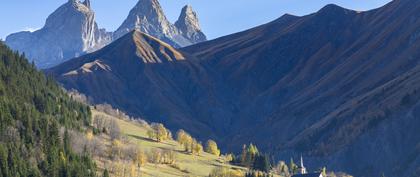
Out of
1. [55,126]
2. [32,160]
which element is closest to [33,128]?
[55,126]

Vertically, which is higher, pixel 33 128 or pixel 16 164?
pixel 33 128

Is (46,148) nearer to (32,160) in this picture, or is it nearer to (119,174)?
(32,160)

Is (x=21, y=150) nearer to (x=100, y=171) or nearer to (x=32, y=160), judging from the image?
(x=32, y=160)

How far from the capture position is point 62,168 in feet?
554

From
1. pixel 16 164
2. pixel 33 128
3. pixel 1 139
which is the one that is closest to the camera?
pixel 16 164

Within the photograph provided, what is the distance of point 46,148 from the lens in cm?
17812

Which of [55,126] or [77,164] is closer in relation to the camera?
[77,164]

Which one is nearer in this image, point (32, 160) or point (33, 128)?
point (32, 160)

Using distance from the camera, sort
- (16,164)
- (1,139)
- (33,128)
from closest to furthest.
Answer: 1. (16,164)
2. (1,139)
3. (33,128)

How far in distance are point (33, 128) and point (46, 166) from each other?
2208 centimetres

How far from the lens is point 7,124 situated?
598 ft

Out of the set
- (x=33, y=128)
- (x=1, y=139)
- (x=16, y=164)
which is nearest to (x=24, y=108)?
(x=33, y=128)

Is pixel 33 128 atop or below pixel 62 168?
atop

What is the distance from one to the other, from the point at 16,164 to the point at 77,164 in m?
16.7
